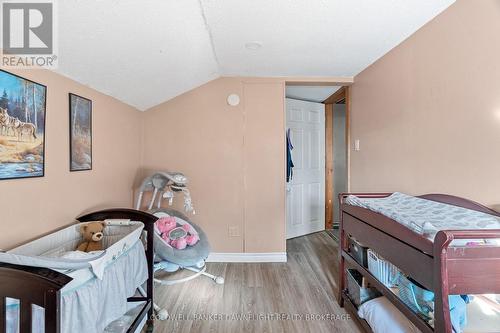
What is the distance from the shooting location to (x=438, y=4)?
1.49 m

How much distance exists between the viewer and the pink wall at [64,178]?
49.8 inches

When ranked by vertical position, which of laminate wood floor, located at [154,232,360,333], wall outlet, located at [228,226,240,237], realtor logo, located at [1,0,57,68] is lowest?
laminate wood floor, located at [154,232,360,333]

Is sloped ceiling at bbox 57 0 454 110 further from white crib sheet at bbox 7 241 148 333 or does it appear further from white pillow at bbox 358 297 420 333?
white pillow at bbox 358 297 420 333

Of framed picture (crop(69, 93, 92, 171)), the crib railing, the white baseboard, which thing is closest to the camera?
the crib railing

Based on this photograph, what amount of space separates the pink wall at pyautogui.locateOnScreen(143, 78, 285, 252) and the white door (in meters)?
0.76

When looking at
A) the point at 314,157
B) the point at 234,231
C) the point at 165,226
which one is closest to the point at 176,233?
the point at 165,226

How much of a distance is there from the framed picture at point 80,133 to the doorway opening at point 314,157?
231cm

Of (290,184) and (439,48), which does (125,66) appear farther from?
(290,184)

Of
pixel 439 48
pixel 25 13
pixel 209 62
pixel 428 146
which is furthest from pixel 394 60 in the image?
pixel 25 13

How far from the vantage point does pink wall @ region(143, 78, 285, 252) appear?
2857 mm

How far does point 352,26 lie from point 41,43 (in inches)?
76.2

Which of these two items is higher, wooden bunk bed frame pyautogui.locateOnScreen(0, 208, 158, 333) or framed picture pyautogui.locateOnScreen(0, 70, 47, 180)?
framed picture pyautogui.locateOnScreen(0, 70, 47, 180)

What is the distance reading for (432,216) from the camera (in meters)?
1.27

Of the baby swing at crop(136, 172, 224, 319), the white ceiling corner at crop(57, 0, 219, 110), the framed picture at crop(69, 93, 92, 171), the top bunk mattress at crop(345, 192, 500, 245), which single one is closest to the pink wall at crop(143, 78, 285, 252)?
the baby swing at crop(136, 172, 224, 319)
